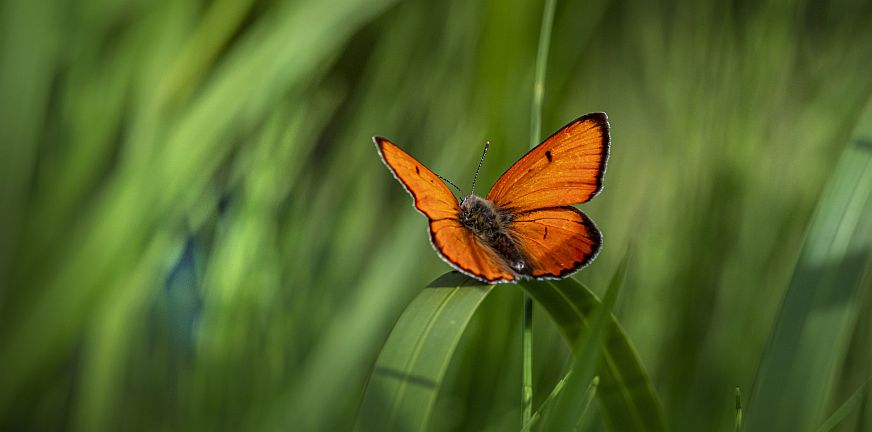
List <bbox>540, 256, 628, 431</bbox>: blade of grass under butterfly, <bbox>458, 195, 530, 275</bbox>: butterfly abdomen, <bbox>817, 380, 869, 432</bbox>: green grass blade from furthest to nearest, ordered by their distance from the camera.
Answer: <bbox>458, 195, 530, 275</bbox>: butterfly abdomen, <bbox>817, 380, 869, 432</bbox>: green grass blade, <bbox>540, 256, 628, 431</bbox>: blade of grass under butterfly

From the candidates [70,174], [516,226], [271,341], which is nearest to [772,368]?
[516,226]

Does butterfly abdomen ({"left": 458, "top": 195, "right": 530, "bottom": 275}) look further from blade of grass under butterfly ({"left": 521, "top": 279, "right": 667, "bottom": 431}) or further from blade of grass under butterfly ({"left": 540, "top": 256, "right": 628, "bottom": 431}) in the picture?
blade of grass under butterfly ({"left": 540, "top": 256, "right": 628, "bottom": 431})

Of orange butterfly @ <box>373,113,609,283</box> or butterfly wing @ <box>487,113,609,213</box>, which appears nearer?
orange butterfly @ <box>373,113,609,283</box>

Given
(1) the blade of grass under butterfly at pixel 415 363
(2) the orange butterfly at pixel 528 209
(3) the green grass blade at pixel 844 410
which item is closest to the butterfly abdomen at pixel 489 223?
(2) the orange butterfly at pixel 528 209

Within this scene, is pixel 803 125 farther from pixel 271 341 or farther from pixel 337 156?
pixel 271 341

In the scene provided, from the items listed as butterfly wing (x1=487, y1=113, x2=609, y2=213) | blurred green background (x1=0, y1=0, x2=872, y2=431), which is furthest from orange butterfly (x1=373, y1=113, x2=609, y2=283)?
blurred green background (x1=0, y1=0, x2=872, y2=431)

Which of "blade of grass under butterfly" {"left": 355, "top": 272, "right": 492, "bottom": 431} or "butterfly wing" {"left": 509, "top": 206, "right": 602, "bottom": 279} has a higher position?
"butterfly wing" {"left": 509, "top": 206, "right": 602, "bottom": 279}

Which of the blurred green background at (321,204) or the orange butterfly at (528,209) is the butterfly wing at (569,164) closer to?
the orange butterfly at (528,209)
